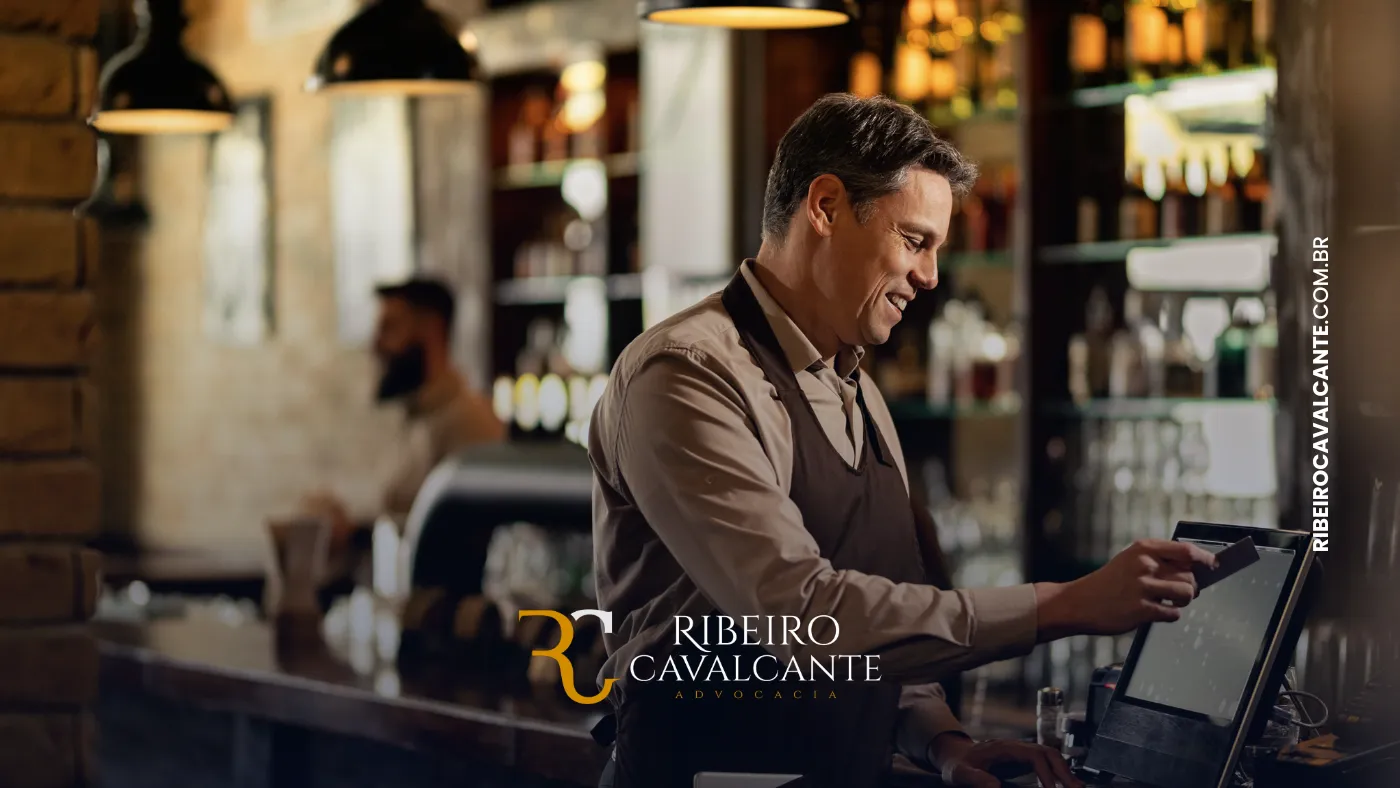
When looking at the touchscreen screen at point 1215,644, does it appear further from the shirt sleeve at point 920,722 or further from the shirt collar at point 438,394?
the shirt collar at point 438,394

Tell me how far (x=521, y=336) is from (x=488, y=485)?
3.04 meters

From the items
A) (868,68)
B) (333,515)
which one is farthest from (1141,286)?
(333,515)

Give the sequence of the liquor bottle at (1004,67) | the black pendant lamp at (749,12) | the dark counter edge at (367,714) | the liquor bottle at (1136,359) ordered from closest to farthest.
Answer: the black pendant lamp at (749,12)
the dark counter edge at (367,714)
the liquor bottle at (1136,359)
the liquor bottle at (1004,67)

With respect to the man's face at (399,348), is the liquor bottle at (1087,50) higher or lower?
higher

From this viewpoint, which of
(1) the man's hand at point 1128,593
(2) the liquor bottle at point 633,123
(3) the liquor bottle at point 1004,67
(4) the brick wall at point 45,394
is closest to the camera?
(4) the brick wall at point 45,394

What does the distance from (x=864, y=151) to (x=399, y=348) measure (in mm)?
3706

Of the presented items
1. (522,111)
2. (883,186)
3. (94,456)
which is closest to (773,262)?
(883,186)

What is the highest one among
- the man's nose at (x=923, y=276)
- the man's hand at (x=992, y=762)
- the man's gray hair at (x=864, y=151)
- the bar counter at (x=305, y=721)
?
the man's gray hair at (x=864, y=151)

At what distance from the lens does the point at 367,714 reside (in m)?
3.04

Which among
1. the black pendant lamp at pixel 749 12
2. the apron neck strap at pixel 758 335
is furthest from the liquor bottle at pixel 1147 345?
the apron neck strap at pixel 758 335

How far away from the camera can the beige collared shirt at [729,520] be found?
1709 mm

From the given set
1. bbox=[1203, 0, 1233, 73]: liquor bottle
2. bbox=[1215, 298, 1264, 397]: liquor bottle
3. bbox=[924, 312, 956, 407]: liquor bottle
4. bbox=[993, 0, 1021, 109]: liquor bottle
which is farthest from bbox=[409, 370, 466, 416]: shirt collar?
bbox=[1203, 0, 1233, 73]: liquor bottle

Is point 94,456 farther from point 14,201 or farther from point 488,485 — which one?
point 488,485

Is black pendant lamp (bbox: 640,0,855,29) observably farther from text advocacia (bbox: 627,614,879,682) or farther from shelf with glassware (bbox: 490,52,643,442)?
shelf with glassware (bbox: 490,52,643,442)
